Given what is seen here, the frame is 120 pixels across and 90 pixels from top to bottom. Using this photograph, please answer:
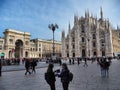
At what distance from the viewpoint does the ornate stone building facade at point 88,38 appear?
6304cm

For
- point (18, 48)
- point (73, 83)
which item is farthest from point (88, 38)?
point (73, 83)

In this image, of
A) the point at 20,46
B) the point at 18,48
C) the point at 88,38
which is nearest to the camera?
the point at 88,38

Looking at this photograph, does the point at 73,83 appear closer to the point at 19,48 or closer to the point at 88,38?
the point at 88,38

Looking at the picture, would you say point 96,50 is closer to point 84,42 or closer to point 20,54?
point 84,42

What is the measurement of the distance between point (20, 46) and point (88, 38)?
3150 cm

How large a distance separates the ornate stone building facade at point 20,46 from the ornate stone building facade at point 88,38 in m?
18.5

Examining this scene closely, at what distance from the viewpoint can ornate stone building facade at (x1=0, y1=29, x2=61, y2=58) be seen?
230 ft

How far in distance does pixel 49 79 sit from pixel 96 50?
60.2 metres

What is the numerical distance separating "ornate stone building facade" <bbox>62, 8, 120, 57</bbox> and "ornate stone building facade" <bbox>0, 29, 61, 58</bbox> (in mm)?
18499

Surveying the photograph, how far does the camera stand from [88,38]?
63875 millimetres

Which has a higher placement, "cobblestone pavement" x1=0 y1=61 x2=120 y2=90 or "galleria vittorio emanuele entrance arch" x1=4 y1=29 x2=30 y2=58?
"galleria vittorio emanuele entrance arch" x1=4 y1=29 x2=30 y2=58

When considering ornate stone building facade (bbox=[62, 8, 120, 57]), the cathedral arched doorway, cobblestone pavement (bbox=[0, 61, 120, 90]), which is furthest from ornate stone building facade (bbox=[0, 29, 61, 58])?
cobblestone pavement (bbox=[0, 61, 120, 90])

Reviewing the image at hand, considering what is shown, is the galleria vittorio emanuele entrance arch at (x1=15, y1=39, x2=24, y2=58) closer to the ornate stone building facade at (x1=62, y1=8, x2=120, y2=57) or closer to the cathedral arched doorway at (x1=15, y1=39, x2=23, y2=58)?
the cathedral arched doorway at (x1=15, y1=39, x2=23, y2=58)

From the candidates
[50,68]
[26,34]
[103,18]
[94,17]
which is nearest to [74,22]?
[94,17]
